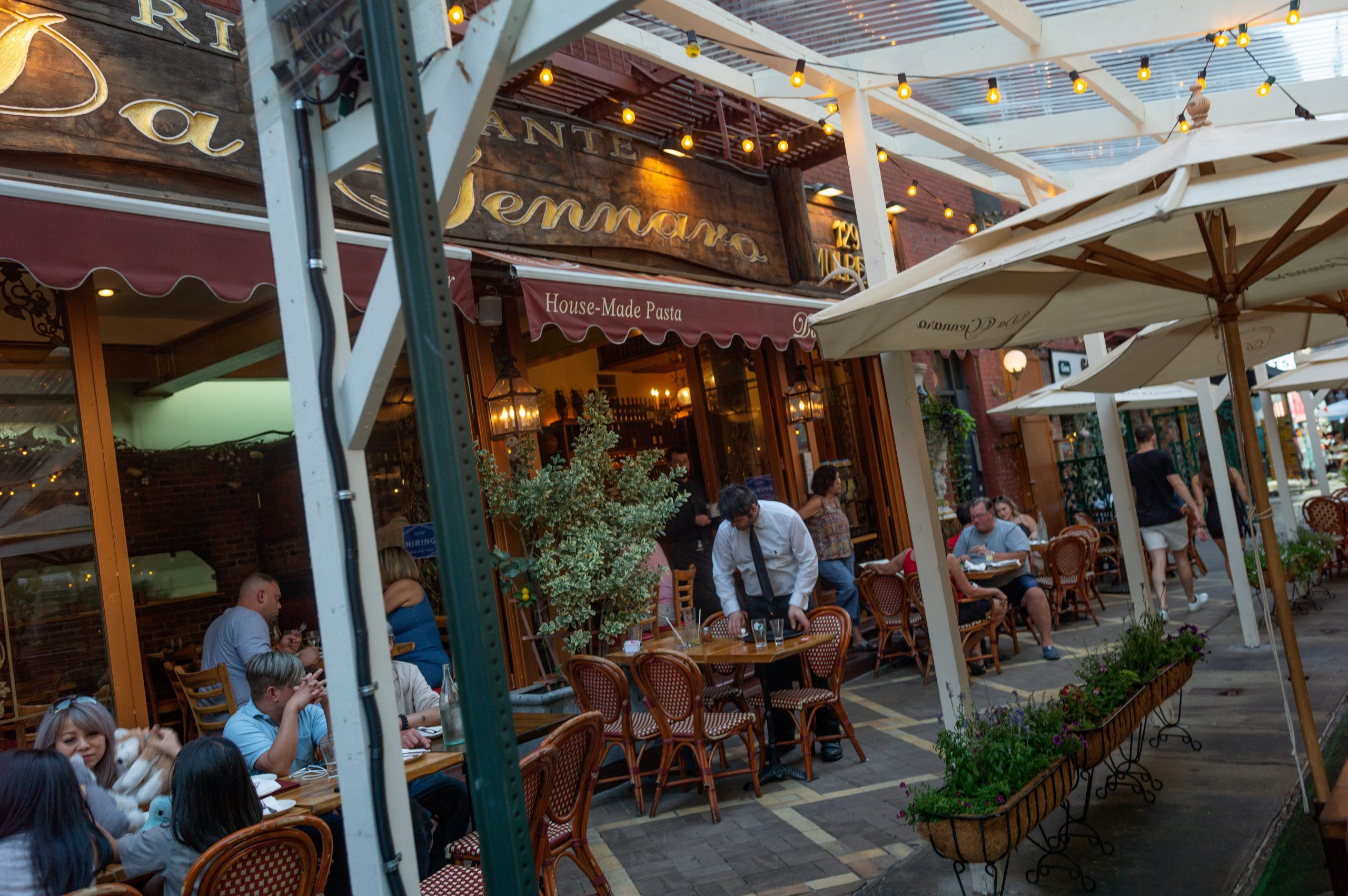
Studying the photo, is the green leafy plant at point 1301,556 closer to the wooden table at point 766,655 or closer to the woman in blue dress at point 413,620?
the wooden table at point 766,655

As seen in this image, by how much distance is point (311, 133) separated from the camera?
2.15m

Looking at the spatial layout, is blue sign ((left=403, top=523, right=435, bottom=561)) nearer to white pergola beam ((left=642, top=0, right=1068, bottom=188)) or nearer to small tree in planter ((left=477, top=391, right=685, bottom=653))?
small tree in planter ((left=477, top=391, right=685, bottom=653))

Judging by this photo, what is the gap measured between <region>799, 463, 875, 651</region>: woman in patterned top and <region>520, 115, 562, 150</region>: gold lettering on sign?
11.9 feet

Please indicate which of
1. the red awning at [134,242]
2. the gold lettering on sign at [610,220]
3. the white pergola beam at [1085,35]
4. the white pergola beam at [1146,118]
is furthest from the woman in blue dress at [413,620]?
the white pergola beam at [1146,118]

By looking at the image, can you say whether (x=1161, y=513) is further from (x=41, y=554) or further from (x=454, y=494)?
(x=454, y=494)

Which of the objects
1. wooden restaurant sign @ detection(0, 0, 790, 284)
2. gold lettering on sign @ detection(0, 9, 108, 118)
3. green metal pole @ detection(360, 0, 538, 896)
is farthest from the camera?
wooden restaurant sign @ detection(0, 0, 790, 284)

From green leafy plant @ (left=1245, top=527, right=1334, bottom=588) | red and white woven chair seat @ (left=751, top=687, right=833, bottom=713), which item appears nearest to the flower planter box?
red and white woven chair seat @ (left=751, top=687, right=833, bottom=713)

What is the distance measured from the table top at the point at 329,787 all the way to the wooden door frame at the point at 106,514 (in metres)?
1.96

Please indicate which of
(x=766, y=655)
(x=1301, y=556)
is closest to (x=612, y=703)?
(x=766, y=655)

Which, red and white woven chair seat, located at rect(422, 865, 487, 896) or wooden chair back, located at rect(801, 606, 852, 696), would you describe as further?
wooden chair back, located at rect(801, 606, 852, 696)

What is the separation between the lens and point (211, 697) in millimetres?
5562

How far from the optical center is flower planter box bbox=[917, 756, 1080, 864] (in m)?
3.23

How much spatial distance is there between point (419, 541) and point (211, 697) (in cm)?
182

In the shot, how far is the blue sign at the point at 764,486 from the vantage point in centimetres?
984
